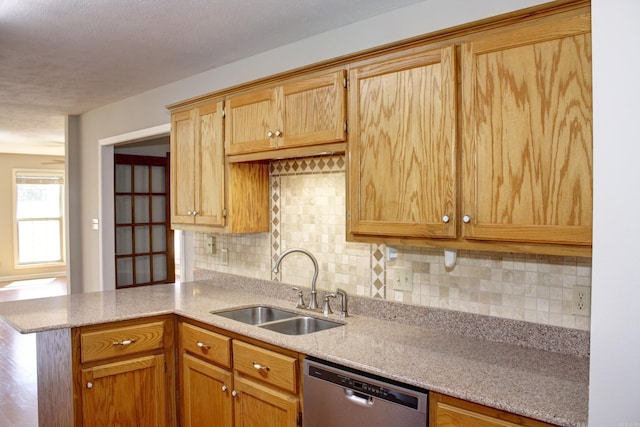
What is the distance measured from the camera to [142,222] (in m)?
6.12

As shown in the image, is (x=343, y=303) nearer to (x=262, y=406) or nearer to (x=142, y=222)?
(x=262, y=406)

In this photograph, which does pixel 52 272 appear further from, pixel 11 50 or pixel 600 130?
pixel 600 130

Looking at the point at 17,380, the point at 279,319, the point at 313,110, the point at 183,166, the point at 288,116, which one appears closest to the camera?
the point at 313,110

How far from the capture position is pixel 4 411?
12.0 ft

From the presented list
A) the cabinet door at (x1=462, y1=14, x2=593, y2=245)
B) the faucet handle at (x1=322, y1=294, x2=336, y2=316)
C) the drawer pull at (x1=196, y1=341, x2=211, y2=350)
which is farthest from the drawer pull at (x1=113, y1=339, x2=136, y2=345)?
the cabinet door at (x1=462, y1=14, x2=593, y2=245)

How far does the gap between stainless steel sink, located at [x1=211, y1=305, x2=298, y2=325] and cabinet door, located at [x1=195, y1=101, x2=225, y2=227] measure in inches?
21.1

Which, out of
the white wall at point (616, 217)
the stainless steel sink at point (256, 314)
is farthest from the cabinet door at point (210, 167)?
the white wall at point (616, 217)

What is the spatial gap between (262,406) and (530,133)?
5.35ft

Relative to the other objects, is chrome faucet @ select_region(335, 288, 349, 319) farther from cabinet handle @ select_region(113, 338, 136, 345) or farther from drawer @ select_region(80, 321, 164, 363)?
cabinet handle @ select_region(113, 338, 136, 345)

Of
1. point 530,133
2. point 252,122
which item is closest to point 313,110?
point 252,122

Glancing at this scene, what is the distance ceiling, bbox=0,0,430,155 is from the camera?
253 centimetres

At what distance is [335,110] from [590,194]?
1167mm

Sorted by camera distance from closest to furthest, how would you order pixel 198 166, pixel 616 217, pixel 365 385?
1. pixel 616 217
2. pixel 365 385
3. pixel 198 166

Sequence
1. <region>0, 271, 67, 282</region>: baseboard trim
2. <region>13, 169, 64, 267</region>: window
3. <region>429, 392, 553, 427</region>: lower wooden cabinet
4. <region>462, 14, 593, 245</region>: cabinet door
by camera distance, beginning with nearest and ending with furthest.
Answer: <region>429, 392, 553, 427</region>: lower wooden cabinet < <region>462, 14, 593, 245</region>: cabinet door < <region>0, 271, 67, 282</region>: baseboard trim < <region>13, 169, 64, 267</region>: window
